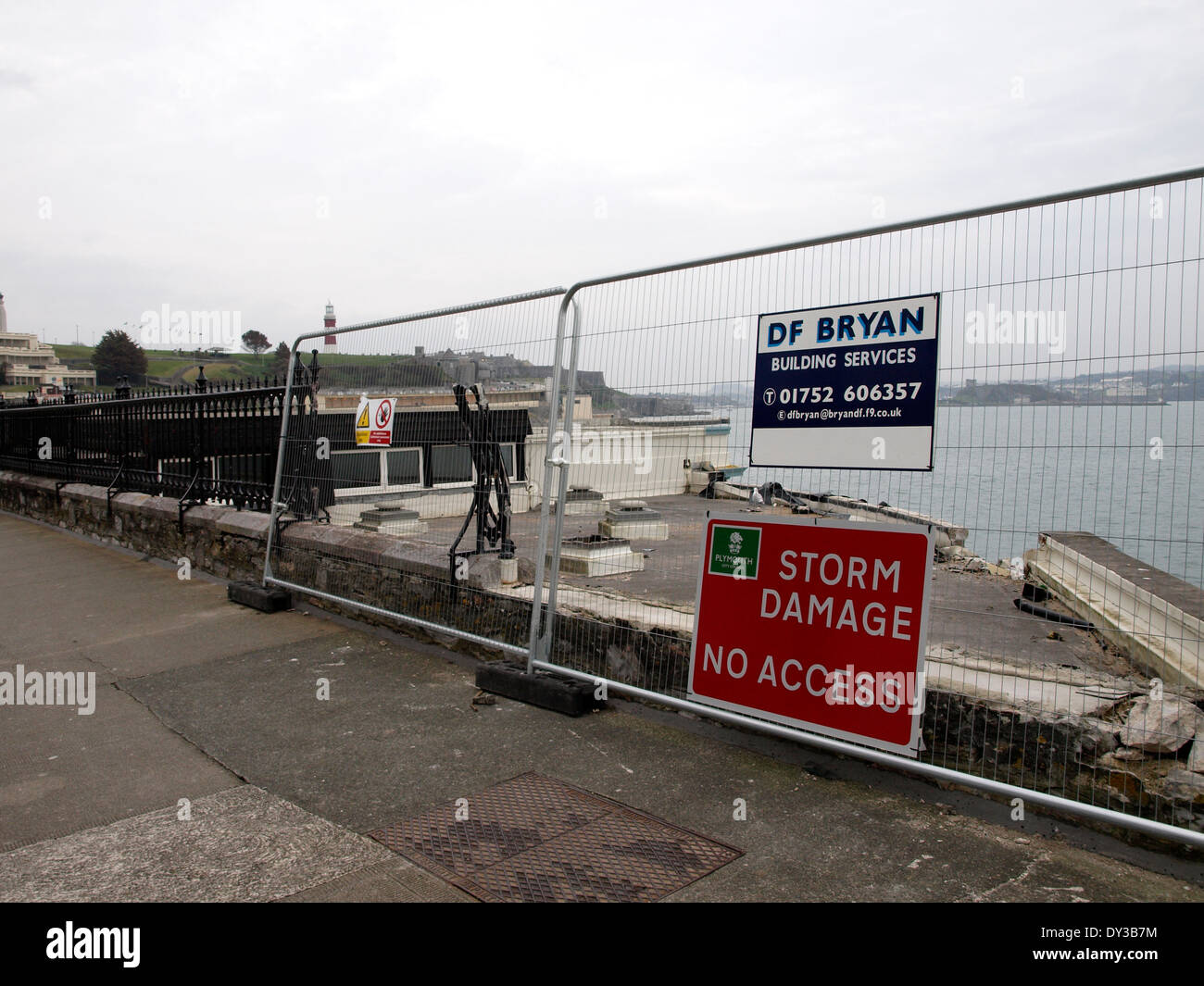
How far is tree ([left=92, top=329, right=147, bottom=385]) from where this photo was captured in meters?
105

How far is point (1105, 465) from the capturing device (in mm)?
3285

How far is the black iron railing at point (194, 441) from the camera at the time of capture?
8.07 metres

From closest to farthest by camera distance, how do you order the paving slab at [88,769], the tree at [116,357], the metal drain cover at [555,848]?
the metal drain cover at [555,848], the paving slab at [88,769], the tree at [116,357]

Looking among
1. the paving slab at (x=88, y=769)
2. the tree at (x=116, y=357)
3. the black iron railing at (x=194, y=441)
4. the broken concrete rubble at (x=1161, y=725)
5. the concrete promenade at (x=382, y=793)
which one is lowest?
the paving slab at (x=88, y=769)

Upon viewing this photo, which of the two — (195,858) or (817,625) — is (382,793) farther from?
(817,625)

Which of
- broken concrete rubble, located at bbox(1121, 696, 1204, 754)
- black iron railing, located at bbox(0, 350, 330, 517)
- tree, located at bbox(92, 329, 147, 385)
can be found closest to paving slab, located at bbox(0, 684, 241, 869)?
black iron railing, located at bbox(0, 350, 330, 517)

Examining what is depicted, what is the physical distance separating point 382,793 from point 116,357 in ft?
384

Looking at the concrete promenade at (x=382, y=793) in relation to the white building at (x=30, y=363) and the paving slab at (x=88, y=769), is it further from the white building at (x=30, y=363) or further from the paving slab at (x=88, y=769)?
the white building at (x=30, y=363)

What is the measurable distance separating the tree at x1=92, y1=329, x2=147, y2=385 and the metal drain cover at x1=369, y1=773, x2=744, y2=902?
113 metres

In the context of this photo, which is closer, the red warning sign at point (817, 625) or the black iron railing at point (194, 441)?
the red warning sign at point (817, 625)

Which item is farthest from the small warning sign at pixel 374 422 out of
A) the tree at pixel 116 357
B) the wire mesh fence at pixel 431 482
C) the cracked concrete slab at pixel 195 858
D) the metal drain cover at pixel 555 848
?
the tree at pixel 116 357

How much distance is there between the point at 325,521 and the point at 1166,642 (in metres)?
6.55

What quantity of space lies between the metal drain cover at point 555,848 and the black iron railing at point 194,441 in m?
4.58
